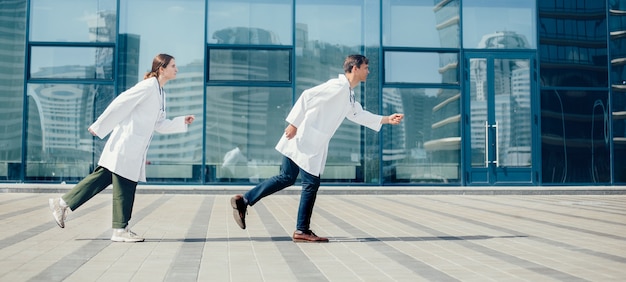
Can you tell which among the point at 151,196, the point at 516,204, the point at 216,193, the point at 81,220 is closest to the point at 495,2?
the point at 516,204

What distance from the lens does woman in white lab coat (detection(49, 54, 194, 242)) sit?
6.81 metres

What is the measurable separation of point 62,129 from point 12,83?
1520 millimetres

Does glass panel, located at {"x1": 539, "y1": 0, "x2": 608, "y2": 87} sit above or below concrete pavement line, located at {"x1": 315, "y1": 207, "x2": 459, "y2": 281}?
above

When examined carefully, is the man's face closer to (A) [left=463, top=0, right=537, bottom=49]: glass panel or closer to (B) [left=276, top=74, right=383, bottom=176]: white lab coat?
(B) [left=276, top=74, right=383, bottom=176]: white lab coat

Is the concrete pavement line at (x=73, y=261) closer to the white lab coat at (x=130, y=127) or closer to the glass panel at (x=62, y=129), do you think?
the white lab coat at (x=130, y=127)

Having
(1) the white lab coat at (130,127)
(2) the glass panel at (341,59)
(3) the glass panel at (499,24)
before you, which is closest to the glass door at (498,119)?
(3) the glass panel at (499,24)

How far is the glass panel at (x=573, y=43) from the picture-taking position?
656 inches

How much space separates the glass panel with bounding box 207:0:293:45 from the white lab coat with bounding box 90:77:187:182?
9.38 metres

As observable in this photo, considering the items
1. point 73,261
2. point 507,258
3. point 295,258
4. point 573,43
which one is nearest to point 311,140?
point 295,258

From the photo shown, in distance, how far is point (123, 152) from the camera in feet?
22.4

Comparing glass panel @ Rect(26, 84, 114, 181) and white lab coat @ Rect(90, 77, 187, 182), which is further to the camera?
glass panel @ Rect(26, 84, 114, 181)

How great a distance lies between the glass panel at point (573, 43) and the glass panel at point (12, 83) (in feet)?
38.1

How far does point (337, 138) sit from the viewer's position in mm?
16344

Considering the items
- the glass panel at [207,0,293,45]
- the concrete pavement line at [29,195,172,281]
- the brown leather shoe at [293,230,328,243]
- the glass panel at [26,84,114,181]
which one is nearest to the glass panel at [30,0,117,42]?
the glass panel at [26,84,114,181]
